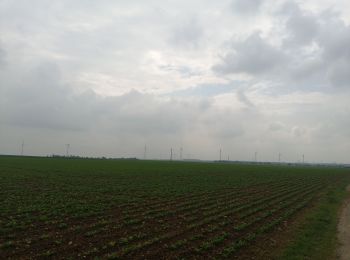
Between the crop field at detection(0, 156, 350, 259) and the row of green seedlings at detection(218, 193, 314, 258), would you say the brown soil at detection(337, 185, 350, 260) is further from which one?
the row of green seedlings at detection(218, 193, 314, 258)

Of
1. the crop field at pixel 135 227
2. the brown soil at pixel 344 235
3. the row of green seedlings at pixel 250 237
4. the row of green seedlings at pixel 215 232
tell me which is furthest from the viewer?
the brown soil at pixel 344 235

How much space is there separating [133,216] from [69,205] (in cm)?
474

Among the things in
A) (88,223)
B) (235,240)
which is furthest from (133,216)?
(235,240)

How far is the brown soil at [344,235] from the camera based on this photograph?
39.8 ft

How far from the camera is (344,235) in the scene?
15.3 m

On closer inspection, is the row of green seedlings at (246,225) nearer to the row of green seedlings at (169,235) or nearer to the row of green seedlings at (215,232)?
the row of green seedlings at (215,232)

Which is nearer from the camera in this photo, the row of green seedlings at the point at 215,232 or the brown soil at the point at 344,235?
the row of green seedlings at the point at 215,232

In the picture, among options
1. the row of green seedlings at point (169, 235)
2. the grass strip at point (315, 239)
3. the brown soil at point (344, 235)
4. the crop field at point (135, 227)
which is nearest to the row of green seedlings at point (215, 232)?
the crop field at point (135, 227)

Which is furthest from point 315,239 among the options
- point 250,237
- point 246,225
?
point 246,225

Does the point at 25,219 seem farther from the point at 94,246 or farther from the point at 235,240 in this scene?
the point at 235,240

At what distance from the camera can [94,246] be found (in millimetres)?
11469

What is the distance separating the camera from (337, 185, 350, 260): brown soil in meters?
12.1

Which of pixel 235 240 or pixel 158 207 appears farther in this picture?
pixel 158 207

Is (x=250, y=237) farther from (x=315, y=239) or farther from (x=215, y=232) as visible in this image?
(x=315, y=239)
